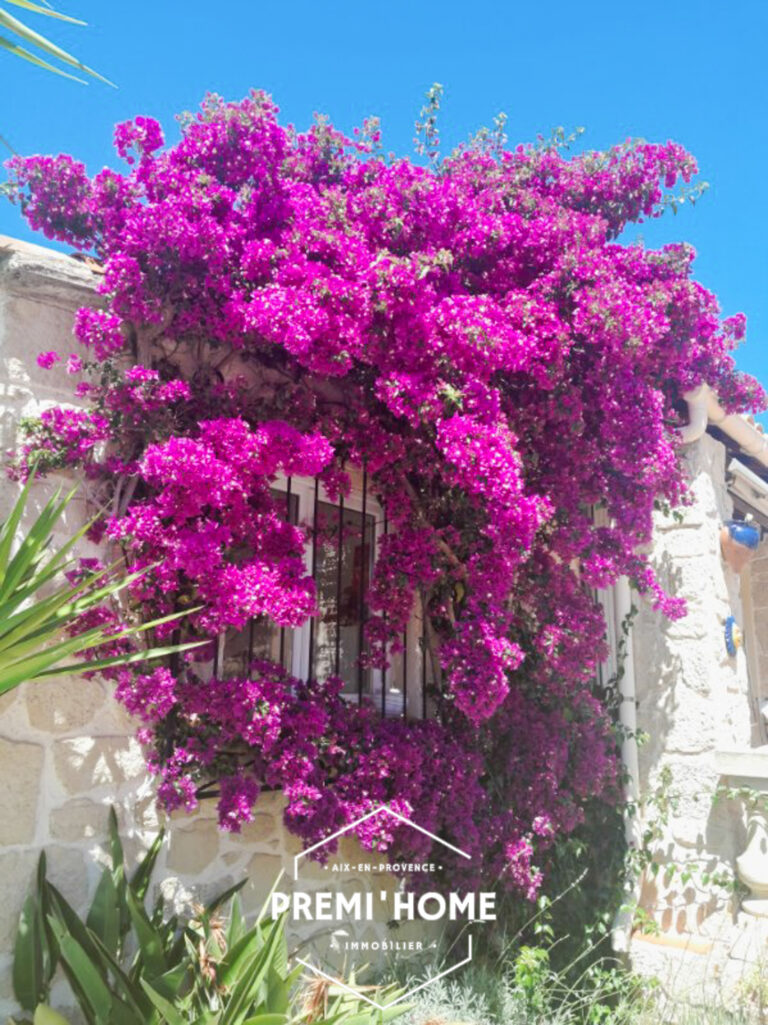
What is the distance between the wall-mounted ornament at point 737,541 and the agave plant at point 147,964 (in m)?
3.74

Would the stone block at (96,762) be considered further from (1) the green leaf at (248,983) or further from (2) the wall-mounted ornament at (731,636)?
(2) the wall-mounted ornament at (731,636)

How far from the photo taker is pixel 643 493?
4.39m

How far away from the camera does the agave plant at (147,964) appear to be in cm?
268

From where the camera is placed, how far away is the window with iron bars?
4.28 meters

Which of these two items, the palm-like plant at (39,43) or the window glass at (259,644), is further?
the window glass at (259,644)

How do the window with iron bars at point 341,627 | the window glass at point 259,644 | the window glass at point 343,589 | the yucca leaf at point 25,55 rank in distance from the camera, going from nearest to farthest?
1. the yucca leaf at point 25,55
2. the window glass at point 259,644
3. the window with iron bars at point 341,627
4. the window glass at point 343,589

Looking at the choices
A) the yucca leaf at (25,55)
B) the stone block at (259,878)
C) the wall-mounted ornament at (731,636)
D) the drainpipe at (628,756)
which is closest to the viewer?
the yucca leaf at (25,55)

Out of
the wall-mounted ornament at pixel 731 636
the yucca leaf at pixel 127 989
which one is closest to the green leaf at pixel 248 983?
the yucca leaf at pixel 127 989

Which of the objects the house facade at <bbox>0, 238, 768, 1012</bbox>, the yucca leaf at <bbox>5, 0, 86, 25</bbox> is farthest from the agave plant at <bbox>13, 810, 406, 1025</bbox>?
the yucca leaf at <bbox>5, 0, 86, 25</bbox>

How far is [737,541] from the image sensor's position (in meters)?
5.54

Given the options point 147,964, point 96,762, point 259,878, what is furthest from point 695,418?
point 147,964

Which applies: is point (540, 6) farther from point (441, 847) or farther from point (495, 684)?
point (441, 847)

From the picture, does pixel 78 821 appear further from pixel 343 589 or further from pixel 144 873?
pixel 343 589

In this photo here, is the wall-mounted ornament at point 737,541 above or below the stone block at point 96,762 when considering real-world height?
above
